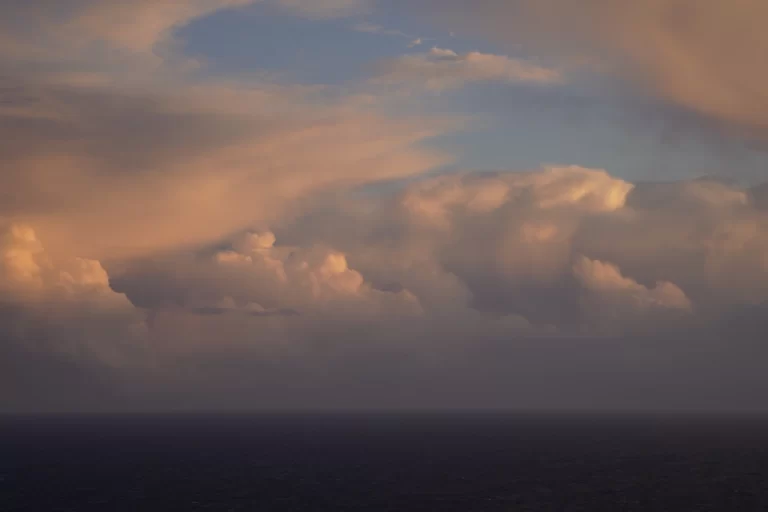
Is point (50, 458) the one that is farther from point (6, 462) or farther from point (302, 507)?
point (302, 507)

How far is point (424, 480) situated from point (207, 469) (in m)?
54.6

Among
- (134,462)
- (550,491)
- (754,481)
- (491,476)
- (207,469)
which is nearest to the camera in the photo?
(550,491)

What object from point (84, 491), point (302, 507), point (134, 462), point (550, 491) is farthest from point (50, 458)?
point (550, 491)

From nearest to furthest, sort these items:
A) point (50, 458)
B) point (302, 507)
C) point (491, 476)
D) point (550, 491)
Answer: point (302, 507) < point (550, 491) < point (491, 476) < point (50, 458)

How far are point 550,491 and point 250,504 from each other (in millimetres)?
51930

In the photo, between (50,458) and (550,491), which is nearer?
(550,491)

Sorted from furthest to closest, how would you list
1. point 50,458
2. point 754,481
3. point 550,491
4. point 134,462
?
point 50,458
point 134,462
point 754,481
point 550,491

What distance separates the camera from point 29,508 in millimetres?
110562

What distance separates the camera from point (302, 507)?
107938mm

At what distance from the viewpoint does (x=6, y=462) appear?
609ft

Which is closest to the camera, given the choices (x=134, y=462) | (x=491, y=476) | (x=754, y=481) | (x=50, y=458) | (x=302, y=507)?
(x=302, y=507)

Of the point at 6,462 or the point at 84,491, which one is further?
the point at 6,462

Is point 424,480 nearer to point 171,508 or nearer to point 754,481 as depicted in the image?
point 171,508

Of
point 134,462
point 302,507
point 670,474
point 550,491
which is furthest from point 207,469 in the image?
point 670,474
